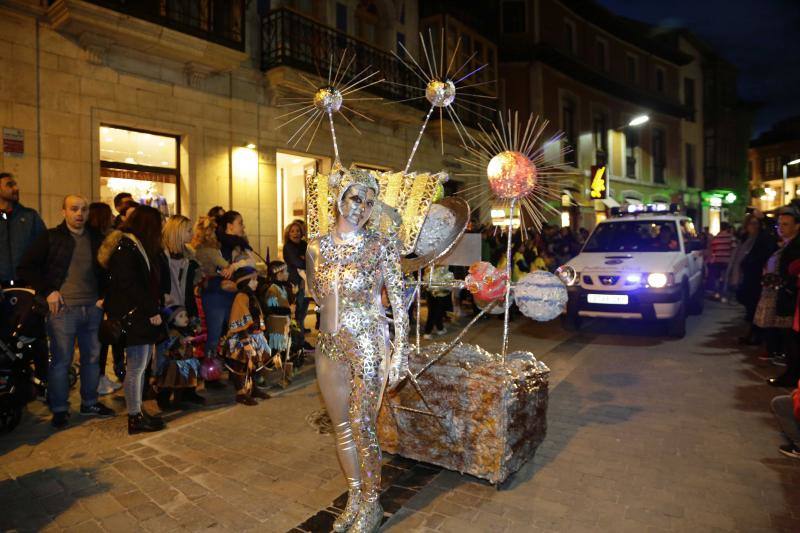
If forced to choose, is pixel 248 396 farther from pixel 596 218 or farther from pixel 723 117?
pixel 723 117

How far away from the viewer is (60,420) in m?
5.04

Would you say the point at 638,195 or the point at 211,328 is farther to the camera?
the point at 638,195

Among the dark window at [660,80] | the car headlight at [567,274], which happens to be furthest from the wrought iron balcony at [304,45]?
the dark window at [660,80]

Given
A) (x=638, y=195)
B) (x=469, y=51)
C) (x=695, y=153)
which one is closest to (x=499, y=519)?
(x=469, y=51)

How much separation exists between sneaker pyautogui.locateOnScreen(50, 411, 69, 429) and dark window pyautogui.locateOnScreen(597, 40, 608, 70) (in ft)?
95.7

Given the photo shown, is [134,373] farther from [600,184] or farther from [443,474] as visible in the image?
[600,184]

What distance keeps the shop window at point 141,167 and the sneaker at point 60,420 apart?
5.78 metres

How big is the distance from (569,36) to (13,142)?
2468cm

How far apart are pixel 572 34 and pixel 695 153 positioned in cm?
1409

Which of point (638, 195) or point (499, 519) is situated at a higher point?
point (638, 195)

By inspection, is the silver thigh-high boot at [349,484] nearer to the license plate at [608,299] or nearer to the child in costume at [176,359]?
the child in costume at [176,359]

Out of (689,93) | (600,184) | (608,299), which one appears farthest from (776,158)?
(608,299)

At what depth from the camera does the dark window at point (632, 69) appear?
1169 inches

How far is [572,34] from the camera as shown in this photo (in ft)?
85.6
